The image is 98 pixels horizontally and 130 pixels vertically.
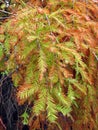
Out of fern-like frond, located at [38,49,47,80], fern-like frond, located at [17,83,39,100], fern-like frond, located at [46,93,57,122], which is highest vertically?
fern-like frond, located at [38,49,47,80]

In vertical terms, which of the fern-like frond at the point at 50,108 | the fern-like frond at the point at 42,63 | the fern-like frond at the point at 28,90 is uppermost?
the fern-like frond at the point at 42,63

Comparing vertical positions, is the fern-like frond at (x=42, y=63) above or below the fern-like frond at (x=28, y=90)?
above

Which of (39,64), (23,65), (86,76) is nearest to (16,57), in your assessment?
(23,65)

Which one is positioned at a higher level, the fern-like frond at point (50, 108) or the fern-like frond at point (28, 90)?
the fern-like frond at point (28, 90)

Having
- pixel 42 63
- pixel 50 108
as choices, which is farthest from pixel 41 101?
pixel 42 63

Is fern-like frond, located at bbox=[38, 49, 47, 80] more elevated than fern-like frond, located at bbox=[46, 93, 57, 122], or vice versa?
fern-like frond, located at bbox=[38, 49, 47, 80]

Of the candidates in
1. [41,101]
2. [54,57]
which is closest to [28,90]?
[41,101]

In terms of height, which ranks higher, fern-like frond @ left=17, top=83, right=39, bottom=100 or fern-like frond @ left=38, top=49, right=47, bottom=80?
fern-like frond @ left=38, top=49, right=47, bottom=80

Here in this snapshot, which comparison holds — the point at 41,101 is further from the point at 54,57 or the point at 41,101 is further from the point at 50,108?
the point at 54,57

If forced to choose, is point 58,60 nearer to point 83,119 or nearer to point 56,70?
point 56,70

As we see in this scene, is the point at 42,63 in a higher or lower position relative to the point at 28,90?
higher

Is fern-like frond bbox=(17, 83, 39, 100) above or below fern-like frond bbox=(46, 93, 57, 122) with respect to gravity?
above
